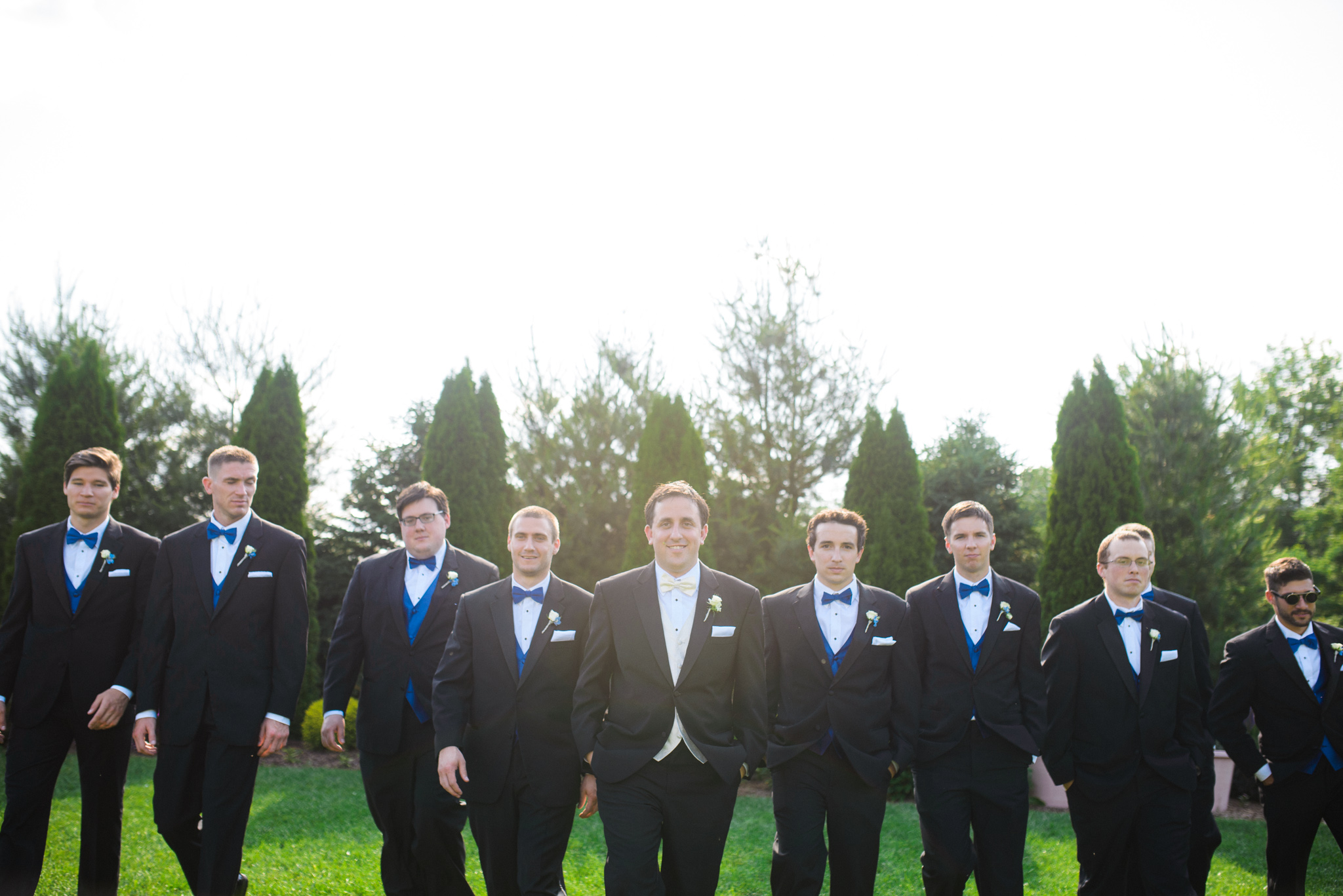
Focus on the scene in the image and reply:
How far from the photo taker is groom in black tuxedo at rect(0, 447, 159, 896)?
14.9 feet

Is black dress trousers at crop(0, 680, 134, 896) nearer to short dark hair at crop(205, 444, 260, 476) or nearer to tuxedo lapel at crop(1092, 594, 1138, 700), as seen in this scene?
short dark hair at crop(205, 444, 260, 476)

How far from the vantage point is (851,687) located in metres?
4.28

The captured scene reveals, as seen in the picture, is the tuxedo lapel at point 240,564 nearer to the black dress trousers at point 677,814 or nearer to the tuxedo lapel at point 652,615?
the tuxedo lapel at point 652,615

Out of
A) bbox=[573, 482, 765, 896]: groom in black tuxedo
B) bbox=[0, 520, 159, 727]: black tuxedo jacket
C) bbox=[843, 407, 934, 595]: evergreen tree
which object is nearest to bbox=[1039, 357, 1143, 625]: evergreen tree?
bbox=[843, 407, 934, 595]: evergreen tree

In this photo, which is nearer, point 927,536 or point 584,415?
point 927,536

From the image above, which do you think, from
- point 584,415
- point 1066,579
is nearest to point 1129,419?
point 1066,579

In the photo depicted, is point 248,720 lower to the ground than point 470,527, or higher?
lower

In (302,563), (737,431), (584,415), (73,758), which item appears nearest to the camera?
(302,563)

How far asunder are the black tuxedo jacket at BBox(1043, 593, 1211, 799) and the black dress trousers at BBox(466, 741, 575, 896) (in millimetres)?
2739

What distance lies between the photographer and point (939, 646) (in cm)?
457

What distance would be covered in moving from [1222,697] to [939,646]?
2.54 m

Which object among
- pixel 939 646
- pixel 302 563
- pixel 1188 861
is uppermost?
pixel 302 563

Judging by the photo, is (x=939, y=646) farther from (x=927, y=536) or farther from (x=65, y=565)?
(x=927, y=536)

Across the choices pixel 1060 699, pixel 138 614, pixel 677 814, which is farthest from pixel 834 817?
pixel 138 614
